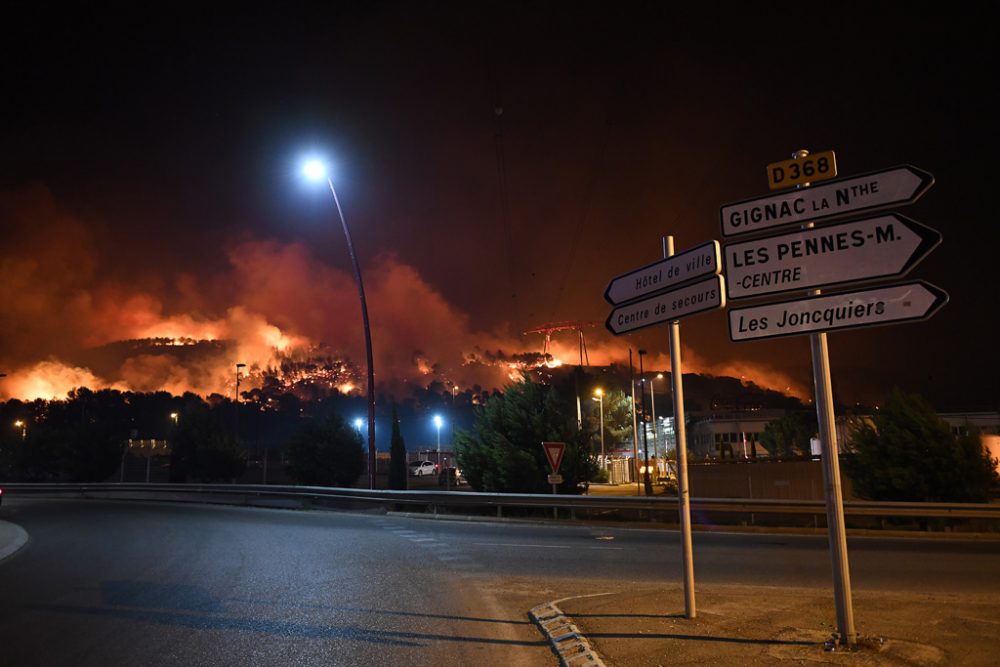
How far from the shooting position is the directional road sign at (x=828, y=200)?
210 inches

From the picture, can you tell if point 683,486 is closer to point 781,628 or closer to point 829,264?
point 781,628

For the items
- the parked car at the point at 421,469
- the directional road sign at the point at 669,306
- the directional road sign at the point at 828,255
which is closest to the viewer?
the directional road sign at the point at 828,255

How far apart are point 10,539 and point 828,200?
18.1m

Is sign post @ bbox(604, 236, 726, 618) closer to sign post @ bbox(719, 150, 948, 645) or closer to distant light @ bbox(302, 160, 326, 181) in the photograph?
sign post @ bbox(719, 150, 948, 645)

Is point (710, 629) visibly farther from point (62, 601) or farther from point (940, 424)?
point (940, 424)

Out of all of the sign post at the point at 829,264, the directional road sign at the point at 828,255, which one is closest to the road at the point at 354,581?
the sign post at the point at 829,264

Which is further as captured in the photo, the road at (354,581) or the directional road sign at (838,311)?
the road at (354,581)

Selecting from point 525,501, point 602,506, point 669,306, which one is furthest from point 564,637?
point 525,501

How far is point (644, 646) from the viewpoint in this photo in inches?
231

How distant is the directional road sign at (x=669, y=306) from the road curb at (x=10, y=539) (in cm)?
1323

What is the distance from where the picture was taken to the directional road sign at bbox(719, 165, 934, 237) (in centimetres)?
533

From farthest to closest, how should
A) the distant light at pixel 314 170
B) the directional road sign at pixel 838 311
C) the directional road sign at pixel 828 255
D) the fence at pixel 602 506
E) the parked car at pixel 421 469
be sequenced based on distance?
1. the parked car at pixel 421 469
2. the distant light at pixel 314 170
3. the fence at pixel 602 506
4. the directional road sign at pixel 828 255
5. the directional road sign at pixel 838 311

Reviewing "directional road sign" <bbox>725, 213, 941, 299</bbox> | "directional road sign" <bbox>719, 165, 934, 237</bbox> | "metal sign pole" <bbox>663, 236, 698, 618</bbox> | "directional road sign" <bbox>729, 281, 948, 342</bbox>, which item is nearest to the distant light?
"metal sign pole" <bbox>663, 236, 698, 618</bbox>

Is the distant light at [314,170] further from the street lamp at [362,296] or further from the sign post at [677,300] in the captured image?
the sign post at [677,300]
